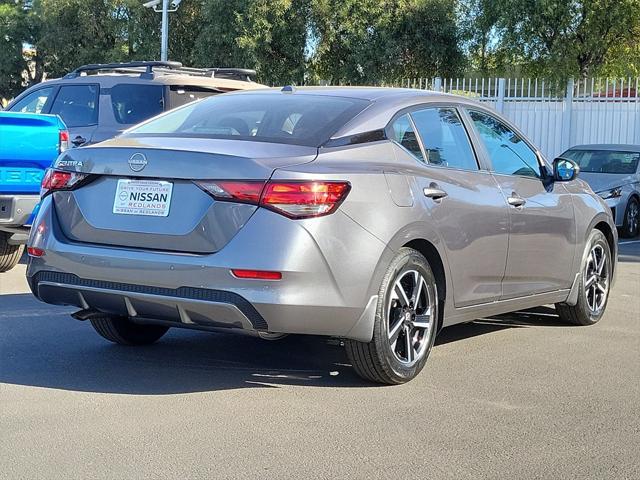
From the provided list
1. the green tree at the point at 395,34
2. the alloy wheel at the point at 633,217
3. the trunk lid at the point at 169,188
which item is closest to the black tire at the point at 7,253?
the trunk lid at the point at 169,188

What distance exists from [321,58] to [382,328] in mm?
28112

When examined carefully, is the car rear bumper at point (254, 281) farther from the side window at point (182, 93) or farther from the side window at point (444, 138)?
the side window at point (182, 93)

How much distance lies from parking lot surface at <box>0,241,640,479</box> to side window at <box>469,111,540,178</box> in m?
1.18

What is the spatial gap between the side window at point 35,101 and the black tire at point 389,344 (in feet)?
23.6

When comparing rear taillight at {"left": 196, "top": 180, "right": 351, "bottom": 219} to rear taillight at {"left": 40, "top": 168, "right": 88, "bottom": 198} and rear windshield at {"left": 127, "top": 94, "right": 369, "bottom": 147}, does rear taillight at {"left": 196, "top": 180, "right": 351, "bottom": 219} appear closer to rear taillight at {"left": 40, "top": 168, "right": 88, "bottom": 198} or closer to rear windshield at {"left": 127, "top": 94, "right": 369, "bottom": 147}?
rear windshield at {"left": 127, "top": 94, "right": 369, "bottom": 147}

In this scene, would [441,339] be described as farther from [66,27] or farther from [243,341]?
[66,27]

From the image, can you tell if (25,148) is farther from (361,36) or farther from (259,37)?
(361,36)

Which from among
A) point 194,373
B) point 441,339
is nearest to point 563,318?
point 441,339

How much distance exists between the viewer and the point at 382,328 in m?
5.09

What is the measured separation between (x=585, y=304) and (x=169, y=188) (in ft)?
12.1

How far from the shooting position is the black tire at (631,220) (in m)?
15.0

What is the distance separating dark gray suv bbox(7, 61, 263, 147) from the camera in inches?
416

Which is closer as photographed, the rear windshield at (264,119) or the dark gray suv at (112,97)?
the rear windshield at (264,119)

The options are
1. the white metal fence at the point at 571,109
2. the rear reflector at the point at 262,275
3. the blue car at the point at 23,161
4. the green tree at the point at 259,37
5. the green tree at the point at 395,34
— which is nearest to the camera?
the rear reflector at the point at 262,275
